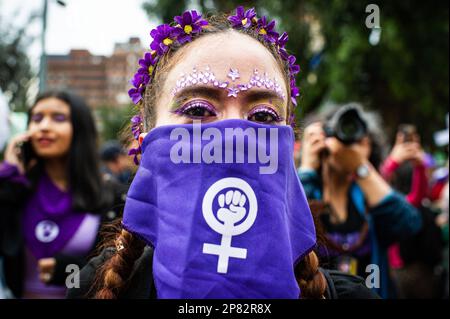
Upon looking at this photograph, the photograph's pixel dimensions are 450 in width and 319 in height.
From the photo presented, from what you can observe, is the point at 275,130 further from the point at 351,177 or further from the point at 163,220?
the point at 351,177

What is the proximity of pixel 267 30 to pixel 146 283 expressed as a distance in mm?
792

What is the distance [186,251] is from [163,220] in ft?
0.38

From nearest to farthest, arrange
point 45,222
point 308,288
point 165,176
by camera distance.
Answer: point 165,176 < point 308,288 < point 45,222

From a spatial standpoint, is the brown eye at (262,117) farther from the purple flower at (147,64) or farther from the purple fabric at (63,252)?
the purple fabric at (63,252)

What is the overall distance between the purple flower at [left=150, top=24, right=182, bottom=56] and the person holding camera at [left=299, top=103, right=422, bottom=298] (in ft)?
5.48

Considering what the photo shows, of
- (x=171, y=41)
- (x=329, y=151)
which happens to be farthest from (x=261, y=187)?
(x=329, y=151)

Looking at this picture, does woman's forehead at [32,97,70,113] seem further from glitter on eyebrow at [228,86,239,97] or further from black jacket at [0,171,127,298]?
glitter on eyebrow at [228,86,239,97]

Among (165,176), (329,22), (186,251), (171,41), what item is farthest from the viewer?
(329,22)

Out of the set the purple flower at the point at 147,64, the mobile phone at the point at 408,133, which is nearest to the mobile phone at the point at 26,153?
the purple flower at the point at 147,64

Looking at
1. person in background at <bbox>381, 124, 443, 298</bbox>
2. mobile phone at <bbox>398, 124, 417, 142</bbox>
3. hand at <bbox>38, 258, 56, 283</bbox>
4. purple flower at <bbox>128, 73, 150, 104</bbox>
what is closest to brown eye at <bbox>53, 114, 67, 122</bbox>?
hand at <bbox>38, 258, 56, 283</bbox>

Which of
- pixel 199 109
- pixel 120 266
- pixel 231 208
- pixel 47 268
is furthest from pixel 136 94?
pixel 47 268

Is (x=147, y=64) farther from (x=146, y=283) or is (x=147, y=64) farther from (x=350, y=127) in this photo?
(x=350, y=127)

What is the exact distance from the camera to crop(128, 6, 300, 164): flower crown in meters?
1.60

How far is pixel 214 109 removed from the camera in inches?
56.6
